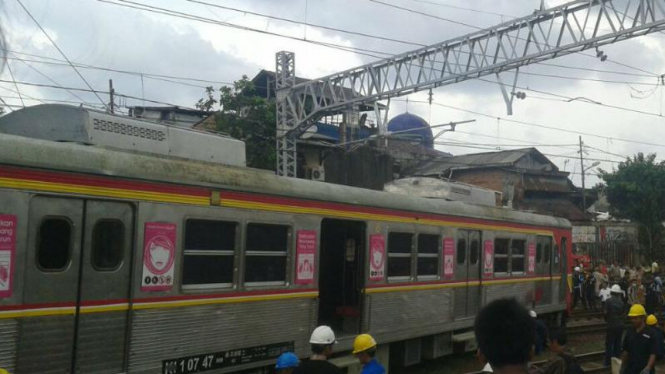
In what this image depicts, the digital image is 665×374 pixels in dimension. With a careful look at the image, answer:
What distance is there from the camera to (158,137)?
7.70 metres

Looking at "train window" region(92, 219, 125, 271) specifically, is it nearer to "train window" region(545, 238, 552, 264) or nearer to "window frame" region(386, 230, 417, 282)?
"window frame" region(386, 230, 417, 282)

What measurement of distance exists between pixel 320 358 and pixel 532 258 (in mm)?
11407

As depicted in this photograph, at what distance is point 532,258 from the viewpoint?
1562cm

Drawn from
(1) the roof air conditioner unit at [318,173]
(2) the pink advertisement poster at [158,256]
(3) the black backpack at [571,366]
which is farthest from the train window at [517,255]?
(1) the roof air conditioner unit at [318,173]

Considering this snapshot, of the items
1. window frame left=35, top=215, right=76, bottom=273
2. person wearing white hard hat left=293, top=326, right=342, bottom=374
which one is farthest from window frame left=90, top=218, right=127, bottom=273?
person wearing white hard hat left=293, top=326, right=342, bottom=374

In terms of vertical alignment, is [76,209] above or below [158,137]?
below

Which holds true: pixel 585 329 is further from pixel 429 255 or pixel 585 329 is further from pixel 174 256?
pixel 174 256

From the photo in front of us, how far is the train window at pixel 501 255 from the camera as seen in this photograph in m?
14.1

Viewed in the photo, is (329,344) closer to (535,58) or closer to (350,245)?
(350,245)

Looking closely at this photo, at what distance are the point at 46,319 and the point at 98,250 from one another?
833 mm

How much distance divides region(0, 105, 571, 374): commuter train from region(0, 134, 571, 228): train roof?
2 centimetres

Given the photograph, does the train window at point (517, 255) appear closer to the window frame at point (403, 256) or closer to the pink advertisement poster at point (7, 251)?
the window frame at point (403, 256)

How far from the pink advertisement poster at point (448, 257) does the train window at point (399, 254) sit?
1.17 meters

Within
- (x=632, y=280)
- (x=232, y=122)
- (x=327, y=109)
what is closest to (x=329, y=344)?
(x=327, y=109)
